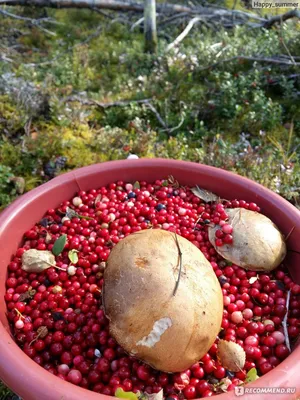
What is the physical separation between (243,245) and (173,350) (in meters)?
0.83

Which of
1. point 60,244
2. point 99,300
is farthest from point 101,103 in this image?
point 99,300

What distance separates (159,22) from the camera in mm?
6199

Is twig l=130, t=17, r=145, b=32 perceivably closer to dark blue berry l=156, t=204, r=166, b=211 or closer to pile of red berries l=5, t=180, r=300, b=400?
pile of red berries l=5, t=180, r=300, b=400

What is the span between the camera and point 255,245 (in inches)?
87.0

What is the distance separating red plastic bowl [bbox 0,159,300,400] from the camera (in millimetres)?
1569

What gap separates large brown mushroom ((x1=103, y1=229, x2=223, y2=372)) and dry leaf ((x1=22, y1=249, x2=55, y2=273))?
578mm

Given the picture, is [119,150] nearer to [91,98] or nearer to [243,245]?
[91,98]

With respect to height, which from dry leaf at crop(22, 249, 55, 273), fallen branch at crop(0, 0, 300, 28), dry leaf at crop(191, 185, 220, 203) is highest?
fallen branch at crop(0, 0, 300, 28)

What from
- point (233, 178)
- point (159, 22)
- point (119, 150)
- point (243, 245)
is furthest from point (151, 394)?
point (159, 22)

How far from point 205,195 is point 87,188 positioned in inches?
33.7

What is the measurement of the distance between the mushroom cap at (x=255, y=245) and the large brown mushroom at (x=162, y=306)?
0.48m

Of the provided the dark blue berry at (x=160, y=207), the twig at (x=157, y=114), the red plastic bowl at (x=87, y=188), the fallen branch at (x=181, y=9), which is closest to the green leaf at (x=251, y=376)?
the red plastic bowl at (x=87, y=188)

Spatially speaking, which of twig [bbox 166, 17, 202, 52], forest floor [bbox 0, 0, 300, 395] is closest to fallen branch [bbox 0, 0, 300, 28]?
twig [bbox 166, 17, 202, 52]

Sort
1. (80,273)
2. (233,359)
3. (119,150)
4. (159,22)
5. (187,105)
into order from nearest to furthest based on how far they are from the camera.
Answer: (233,359) < (80,273) < (119,150) < (187,105) < (159,22)
